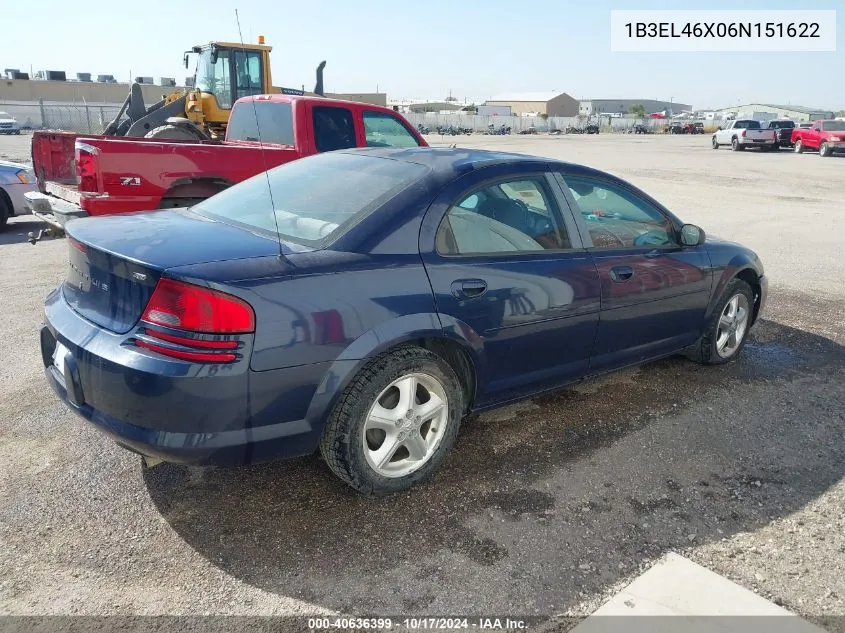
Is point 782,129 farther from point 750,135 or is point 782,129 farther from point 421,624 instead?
point 421,624

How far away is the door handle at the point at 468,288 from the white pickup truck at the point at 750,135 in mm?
37315

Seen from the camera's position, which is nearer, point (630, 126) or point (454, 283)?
point (454, 283)

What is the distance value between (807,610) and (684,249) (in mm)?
2417

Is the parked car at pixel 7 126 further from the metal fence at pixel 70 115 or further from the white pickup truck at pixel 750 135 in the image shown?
the white pickup truck at pixel 750 135

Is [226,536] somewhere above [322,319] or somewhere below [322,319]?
below

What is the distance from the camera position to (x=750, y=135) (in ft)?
116

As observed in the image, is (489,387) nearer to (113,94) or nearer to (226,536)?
(226,536)

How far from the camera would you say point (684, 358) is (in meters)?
5.00

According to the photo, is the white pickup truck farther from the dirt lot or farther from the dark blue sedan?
the dark blue sedan

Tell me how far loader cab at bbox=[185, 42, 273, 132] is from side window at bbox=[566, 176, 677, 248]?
1101cm

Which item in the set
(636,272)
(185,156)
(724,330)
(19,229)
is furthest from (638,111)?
(636,272)

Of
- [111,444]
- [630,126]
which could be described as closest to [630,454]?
[111,444]

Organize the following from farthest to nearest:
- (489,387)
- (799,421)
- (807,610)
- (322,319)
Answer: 1. (799,421)
2. (489,387)
3. (322,319)
4. (807,610)

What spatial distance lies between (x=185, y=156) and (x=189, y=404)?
5041 millimetres
